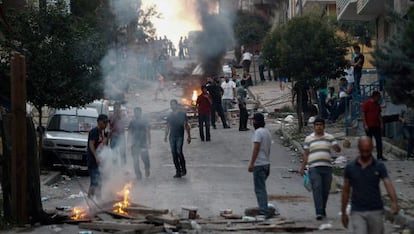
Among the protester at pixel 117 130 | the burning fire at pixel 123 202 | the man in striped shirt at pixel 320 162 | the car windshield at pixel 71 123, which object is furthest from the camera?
the car windshield at pixel 71 123

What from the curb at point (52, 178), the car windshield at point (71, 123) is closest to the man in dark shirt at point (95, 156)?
the curb at point (52, 178)

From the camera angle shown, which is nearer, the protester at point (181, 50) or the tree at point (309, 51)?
the tree at point (309, 51)

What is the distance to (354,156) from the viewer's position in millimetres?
21375

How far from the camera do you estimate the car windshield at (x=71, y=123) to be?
22.4 metres

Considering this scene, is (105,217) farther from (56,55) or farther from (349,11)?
(349,11)

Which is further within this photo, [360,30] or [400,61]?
[360,30]

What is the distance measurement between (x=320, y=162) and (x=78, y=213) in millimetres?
4138

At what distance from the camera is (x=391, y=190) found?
30.7 ft

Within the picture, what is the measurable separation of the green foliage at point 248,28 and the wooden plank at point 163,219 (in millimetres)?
30659

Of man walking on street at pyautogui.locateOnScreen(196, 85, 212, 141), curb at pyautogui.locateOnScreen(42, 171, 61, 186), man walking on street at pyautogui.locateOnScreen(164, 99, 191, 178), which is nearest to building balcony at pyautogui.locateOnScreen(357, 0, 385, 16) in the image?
man walking on street at pyautogui.locateOnScreen(196, 85, 212, 141)

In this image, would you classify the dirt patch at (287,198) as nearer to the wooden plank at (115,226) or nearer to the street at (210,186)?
the street at (210,186)

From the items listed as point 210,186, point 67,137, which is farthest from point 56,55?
point 210,186

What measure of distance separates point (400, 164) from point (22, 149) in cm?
1005

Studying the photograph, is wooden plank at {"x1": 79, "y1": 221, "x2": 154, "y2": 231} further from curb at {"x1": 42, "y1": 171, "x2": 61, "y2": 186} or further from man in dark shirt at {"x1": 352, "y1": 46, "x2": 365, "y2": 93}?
man in dark shirt at {"x1": 352, "y1": 46, "x2": 365, "y2": 93}
